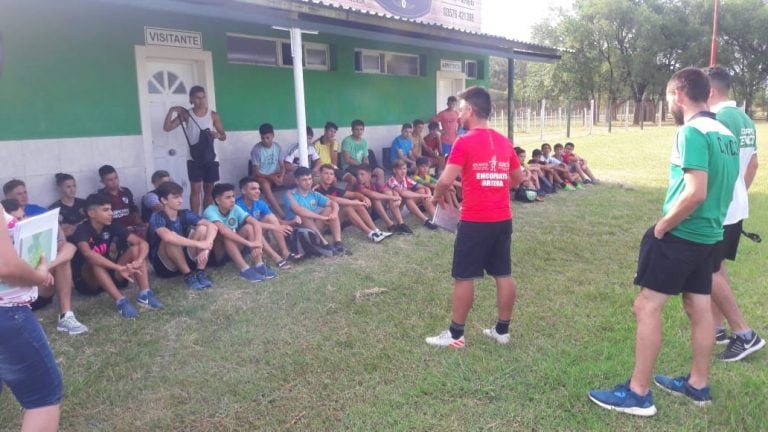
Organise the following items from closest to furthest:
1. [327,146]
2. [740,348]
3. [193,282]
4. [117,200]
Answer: [740,348], [193,282], [117,200], [327,146]

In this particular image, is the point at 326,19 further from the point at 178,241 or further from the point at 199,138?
the point at 178,241

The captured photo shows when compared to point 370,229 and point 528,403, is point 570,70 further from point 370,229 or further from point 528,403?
point 528,403

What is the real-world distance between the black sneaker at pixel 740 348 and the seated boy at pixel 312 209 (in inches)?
158

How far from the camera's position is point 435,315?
4648mm

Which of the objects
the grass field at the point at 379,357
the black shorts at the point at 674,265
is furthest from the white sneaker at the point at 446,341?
the black shorts at the point at 674,265

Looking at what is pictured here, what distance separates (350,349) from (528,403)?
4.34ft

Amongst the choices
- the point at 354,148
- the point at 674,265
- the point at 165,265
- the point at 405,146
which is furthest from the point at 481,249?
the point at 405,146

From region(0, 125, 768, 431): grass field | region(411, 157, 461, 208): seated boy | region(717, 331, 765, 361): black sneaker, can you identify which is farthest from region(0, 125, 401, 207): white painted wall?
region(717, 331, 765, 361): black sneaker

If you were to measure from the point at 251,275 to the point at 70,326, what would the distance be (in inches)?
67.2

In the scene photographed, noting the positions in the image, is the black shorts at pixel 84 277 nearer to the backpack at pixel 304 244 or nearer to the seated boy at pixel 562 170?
the backpack at pixel 304 244

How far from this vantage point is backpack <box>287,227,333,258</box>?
6473 millimetres

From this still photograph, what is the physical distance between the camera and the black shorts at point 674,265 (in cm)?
296

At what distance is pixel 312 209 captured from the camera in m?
6.92

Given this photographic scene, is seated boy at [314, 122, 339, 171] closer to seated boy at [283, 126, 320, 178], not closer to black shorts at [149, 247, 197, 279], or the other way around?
seated boy at [283, 126, 320, 178]
